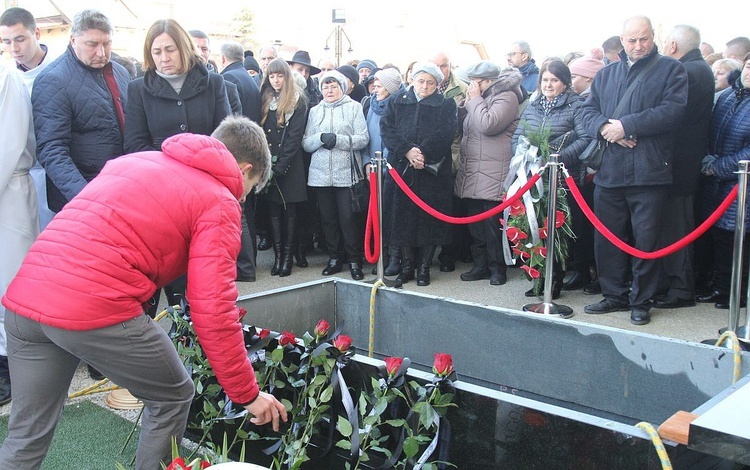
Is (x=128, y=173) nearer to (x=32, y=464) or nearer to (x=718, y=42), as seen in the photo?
(x=32, y=464)

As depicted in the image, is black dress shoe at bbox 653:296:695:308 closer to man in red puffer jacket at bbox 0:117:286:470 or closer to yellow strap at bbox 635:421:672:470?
yellow strap at bbox 635:421:672:470

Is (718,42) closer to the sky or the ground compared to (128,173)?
closer to the sky

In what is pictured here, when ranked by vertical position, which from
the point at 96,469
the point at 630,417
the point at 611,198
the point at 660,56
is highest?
the point at 660,56

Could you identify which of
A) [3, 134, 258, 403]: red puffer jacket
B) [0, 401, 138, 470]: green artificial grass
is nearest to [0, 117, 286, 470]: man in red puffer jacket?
[3, 134, 258, 403]: red puffer jacket

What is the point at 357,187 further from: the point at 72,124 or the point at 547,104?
the point at 72,124

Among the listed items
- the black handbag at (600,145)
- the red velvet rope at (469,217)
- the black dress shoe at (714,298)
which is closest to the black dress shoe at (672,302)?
the black dress shoe at (714,298)

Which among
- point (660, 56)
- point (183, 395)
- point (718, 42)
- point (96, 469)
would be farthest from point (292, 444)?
point (718, 42)

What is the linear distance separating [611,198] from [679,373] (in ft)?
8.67

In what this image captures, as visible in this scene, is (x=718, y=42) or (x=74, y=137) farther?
(x=718, y=42)

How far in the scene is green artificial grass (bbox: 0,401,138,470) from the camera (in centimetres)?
337

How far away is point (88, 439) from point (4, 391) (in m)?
0.84

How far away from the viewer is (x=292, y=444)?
279 centimetres

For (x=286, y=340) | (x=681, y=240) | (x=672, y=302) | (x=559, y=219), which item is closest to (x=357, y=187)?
(x=559, y=219)

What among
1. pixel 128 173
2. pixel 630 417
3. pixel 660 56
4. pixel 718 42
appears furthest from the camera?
pixel 718 42
